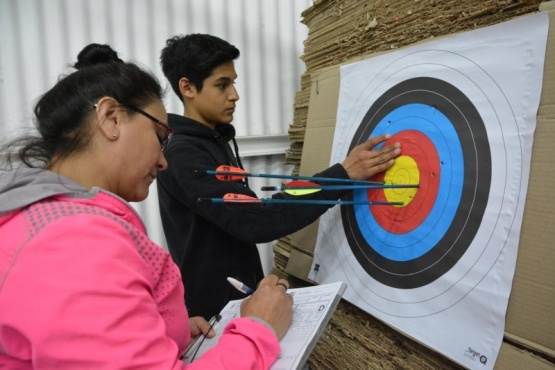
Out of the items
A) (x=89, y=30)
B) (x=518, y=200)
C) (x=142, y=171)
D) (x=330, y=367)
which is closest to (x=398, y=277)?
(x=518, y=200)

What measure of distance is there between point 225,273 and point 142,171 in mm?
463

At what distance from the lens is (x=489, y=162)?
2.15ft

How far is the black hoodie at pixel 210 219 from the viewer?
0.82 meters

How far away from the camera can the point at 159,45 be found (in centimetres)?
142

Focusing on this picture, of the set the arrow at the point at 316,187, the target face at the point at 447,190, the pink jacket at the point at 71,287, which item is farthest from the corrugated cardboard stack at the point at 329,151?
the pink jacket at the point at 71,287

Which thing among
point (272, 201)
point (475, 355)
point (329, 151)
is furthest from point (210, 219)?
point (475, 355)

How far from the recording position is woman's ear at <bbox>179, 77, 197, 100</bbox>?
1.00 metres

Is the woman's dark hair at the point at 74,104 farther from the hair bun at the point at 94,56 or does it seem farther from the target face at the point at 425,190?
the target face at the point at 425,190

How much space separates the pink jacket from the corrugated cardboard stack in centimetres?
47

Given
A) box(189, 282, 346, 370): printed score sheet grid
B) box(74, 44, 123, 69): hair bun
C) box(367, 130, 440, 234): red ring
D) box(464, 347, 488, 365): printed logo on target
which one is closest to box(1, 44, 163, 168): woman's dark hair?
box(74, 44, 123, 69): hair bun

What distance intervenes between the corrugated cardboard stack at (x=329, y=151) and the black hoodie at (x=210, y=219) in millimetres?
245

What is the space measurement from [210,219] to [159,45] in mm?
909

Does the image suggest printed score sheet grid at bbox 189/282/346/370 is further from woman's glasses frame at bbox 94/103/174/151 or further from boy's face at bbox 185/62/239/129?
boy's face at bbox 185/62/239/129

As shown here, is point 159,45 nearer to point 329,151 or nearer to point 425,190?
point 329,151
